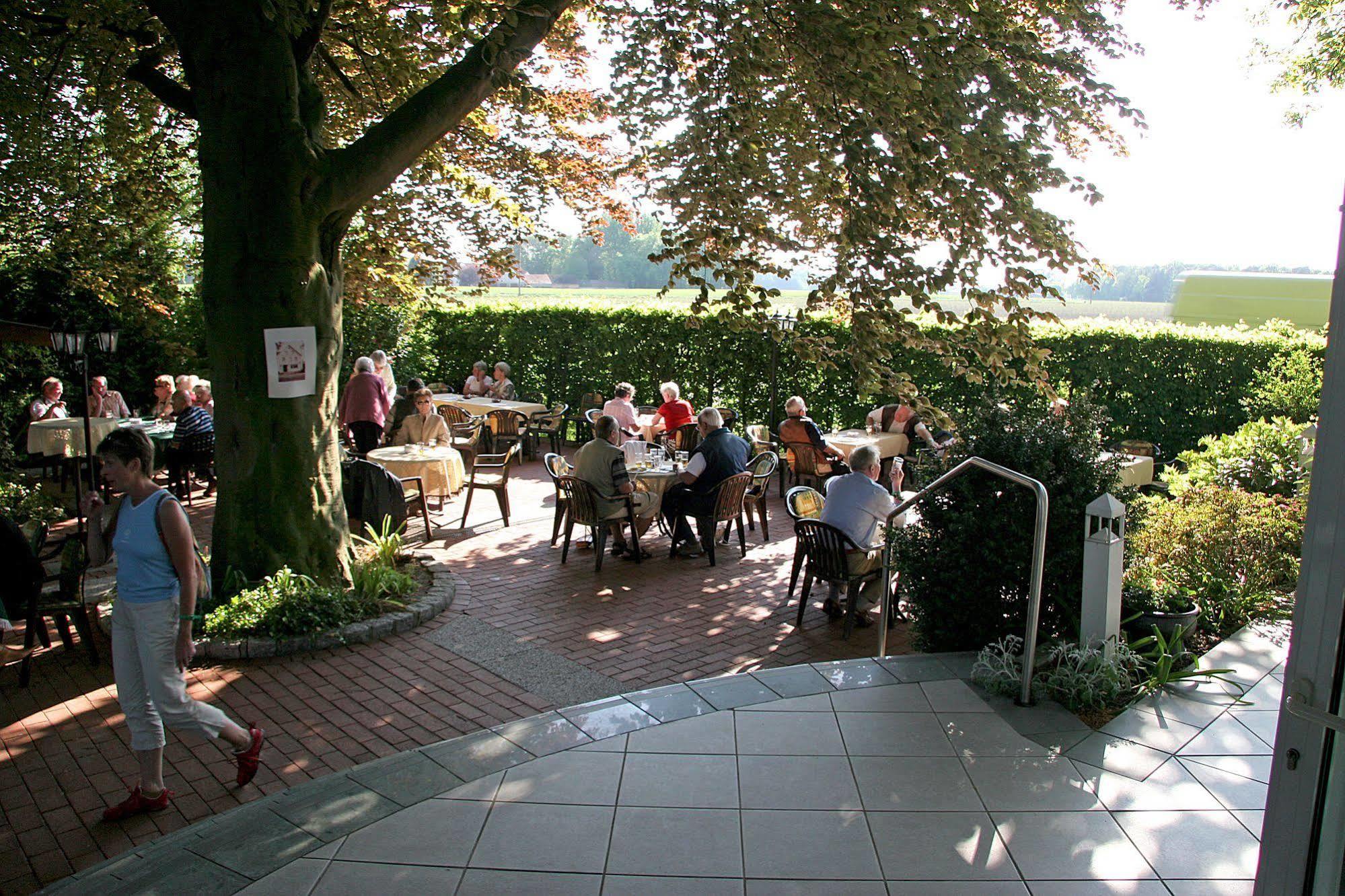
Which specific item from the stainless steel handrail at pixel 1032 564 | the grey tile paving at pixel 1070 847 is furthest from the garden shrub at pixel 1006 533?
the grey tile paving at pixel 1070 847

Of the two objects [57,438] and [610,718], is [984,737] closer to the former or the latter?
[610,718]

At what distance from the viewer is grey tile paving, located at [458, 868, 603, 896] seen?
304 centimetres

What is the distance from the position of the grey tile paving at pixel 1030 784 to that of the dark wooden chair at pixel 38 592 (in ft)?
16.3

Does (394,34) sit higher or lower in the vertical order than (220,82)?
higher

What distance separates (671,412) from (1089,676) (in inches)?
305

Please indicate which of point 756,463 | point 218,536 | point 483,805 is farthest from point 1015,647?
point 218,536

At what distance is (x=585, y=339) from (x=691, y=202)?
9.71 meters

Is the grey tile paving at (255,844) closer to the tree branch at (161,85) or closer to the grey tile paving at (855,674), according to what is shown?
the grey tile paving at (855,674)

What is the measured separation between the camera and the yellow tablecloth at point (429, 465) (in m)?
9.33

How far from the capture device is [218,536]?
21.4 feet

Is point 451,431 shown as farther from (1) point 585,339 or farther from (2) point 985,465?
(2) point 985,465

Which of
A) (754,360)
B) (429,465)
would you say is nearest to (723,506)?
(429,465)

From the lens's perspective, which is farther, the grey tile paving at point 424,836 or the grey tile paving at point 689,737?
the grey tile paving at point 689,737

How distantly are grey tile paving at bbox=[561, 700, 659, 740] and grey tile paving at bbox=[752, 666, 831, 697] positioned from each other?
0.73 meters
